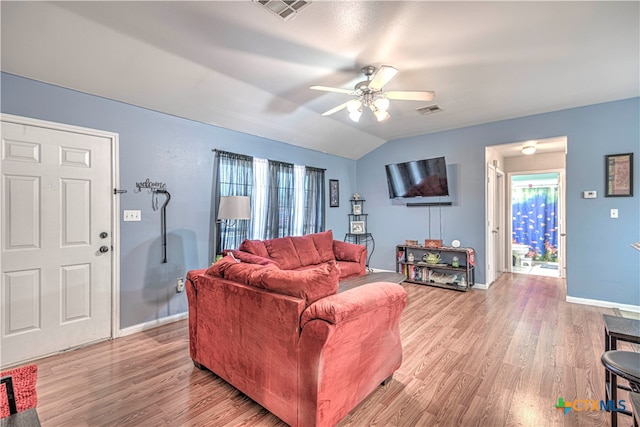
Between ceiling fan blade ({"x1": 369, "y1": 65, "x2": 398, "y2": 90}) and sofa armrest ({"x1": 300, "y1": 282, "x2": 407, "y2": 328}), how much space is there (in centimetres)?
166

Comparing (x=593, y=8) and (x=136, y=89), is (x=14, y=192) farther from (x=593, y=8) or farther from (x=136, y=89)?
(x=593, y=8)

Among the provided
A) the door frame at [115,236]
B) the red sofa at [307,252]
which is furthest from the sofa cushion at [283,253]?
the door frame at [115,236]

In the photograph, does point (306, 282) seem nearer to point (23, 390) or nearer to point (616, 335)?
point (616, 335)

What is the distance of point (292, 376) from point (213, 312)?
84cm

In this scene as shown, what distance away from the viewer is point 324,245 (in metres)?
4.63

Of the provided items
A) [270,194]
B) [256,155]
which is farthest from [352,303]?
[256,155]

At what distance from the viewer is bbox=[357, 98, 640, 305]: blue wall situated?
142 inches

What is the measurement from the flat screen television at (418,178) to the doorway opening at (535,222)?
283cm

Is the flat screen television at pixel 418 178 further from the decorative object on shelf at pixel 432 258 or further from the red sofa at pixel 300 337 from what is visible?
the red sofa at pixel 300 337

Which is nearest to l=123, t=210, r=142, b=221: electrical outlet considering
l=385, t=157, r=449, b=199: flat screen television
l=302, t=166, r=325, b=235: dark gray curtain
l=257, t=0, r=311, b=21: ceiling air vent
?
l=257, t=0, r=311, b=21: ceiling air vent

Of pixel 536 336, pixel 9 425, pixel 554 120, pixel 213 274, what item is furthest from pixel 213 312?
pixel 554 120

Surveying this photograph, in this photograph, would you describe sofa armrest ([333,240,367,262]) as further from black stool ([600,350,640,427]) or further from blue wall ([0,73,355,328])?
black stool ([600,350,640,427])

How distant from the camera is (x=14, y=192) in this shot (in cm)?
242

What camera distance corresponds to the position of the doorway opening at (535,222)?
257 inches
